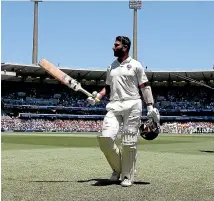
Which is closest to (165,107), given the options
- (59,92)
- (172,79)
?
(172,79)

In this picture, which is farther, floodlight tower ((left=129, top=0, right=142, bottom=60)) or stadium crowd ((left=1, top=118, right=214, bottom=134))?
floodlight tower ((left=129, top=0, right=142, bottom=60))

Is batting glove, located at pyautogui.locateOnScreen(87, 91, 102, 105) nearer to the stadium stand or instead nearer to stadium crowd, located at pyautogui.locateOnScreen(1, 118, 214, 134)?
stadium crowd, located at pyautogui.locateOnScreen(1, 118, 214, 134)

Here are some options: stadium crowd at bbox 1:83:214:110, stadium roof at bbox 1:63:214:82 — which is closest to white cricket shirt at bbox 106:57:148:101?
stadium roof at bbox 1:63:214:82

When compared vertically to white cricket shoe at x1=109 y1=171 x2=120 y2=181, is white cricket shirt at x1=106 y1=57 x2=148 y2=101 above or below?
above

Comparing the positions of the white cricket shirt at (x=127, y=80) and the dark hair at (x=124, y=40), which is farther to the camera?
the dark hair at (x=124, y=40)

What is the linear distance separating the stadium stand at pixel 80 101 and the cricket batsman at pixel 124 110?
223ft

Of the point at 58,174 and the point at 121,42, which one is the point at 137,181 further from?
the point at 121,42

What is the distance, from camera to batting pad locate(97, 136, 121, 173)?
319 inches

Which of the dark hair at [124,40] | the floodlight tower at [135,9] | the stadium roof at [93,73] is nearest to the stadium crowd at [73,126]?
the stadium roof at [93,73]

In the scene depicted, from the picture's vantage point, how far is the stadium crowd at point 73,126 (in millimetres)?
73438

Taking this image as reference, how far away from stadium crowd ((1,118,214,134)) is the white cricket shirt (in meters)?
63.3

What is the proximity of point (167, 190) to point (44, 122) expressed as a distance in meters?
74.0

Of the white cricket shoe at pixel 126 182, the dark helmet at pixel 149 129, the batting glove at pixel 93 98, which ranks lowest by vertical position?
the white cricket shoe at pixel 126 182

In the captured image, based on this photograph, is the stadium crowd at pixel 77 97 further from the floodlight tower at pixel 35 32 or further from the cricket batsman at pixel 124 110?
the cricket batsman at pixel 124 110
